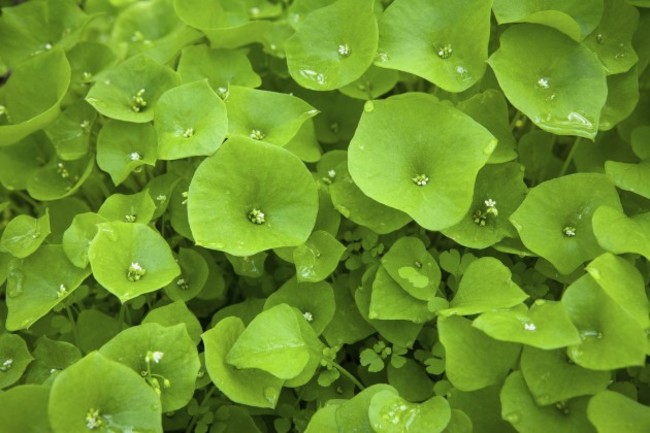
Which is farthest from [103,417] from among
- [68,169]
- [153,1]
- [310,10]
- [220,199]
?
[153,1]

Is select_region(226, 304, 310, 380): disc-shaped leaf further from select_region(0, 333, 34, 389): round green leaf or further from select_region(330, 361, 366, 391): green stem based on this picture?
select_region(0, 333, 34, 389): round green leaf

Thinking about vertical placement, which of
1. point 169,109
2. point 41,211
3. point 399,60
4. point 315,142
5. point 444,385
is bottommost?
point 41,211

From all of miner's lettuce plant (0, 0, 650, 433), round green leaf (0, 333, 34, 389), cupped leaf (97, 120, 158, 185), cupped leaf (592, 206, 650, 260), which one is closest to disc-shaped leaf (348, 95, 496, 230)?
miner's lettuce plant (0, 0, 650, 433)

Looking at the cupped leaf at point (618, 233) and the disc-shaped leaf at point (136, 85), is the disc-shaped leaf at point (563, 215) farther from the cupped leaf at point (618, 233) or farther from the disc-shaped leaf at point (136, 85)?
the disc-shaped leaf at point (136, 85)

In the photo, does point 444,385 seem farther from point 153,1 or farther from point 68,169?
point 153,1

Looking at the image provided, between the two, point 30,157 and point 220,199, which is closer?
point 220,199

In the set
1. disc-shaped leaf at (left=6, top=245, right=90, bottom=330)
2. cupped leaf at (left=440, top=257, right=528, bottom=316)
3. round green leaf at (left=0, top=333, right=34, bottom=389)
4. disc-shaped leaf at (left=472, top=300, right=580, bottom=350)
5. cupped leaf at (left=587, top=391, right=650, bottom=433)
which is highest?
disc-shaped leaf at (left=472, top=300, right=580, bottom=350)

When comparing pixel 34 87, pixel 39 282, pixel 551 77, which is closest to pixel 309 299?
pixel 39 282
